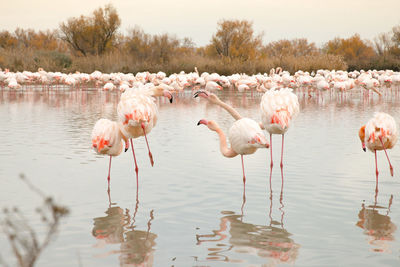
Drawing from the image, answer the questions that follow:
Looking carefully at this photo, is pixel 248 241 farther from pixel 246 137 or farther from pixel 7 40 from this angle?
pixel 7 40

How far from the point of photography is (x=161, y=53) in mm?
42812

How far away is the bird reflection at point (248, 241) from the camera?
448 centimetres

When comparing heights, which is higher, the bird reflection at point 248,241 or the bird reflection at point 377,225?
the bird reflection at point 377,225

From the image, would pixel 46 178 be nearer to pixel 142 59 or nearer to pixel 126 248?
pixel 126 248

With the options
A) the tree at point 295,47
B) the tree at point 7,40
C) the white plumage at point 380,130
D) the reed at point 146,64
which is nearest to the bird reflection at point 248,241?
the white plumage at point 380,130

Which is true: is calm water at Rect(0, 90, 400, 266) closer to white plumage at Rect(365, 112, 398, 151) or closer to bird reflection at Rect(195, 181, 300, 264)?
bird reflection at Rect(195, 181, 300, 264)

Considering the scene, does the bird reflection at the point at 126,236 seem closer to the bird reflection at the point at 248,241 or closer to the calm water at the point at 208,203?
the calm water at the point at 208,203

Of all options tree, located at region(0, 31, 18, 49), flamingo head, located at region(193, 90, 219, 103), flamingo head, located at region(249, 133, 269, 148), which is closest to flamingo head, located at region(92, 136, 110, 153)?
flamingo head, located at region(193, 90, 219, 103)

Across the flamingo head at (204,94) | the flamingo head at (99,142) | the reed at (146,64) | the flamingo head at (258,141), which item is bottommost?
the flamingo head at (99,142)

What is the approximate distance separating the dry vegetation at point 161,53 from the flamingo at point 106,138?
30855mm

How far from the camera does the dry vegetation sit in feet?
130

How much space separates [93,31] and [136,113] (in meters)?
46.6

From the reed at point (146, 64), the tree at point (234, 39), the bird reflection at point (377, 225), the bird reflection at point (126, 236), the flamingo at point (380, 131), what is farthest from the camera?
the tree at point (234, 39)

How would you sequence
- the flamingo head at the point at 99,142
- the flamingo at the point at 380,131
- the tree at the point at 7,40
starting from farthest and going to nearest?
the tree at the point at 7,40 → the flamingo at the point at 380,131 → the flamingo head at the point at 99,142
